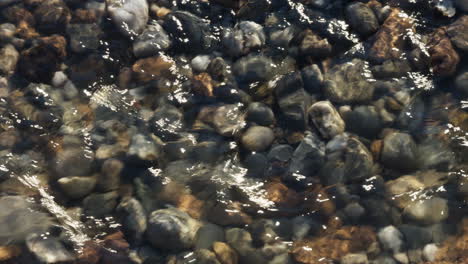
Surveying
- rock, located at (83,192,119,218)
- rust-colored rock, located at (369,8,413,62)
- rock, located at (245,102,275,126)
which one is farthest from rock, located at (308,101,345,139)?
rock, located at (83,192,119,218)

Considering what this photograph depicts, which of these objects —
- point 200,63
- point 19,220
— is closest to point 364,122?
point 200,63

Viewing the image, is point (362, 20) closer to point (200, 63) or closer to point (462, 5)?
point (462, 5)

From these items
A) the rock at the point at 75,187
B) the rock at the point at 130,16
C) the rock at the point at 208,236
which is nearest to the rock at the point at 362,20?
the rock at the point at 130,16

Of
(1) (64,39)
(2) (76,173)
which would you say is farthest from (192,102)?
(1) (64,39)

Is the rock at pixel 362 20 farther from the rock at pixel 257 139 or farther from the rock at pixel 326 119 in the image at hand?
the rock at pixel 257 139

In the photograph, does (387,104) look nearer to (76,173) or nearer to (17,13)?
(76,173)

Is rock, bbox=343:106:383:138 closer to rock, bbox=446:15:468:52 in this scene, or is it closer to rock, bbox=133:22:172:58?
rock, bbox=446:15:468:52
